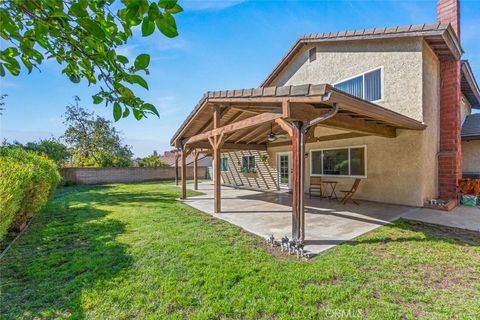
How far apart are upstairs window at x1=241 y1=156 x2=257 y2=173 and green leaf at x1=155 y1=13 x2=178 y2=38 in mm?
13927

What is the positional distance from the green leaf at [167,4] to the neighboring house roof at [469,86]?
40.6 feet

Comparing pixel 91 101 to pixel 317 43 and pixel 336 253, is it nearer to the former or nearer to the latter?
pixel 336 253

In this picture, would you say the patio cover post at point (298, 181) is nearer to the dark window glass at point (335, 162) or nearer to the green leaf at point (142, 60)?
the green leaf at point (142, 60)

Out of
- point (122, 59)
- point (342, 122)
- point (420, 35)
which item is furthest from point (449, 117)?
point (122, 59)

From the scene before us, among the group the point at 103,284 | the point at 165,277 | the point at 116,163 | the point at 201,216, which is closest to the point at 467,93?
the point at 201,216

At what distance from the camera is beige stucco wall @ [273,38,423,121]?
796 cm

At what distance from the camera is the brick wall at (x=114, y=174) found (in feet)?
62.7

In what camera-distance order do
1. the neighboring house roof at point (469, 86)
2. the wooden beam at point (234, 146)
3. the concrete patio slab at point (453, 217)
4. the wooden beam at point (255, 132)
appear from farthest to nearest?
the wooden beam at point (234, 146) → the wooden beam at point (255, 132) → the neighboring house roof at point (469, 86) → the concrete patio slab at point (453, 217)

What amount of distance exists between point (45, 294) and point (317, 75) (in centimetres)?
1154

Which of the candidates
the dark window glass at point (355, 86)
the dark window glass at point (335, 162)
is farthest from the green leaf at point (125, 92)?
the dark window glass at point (335, 162)

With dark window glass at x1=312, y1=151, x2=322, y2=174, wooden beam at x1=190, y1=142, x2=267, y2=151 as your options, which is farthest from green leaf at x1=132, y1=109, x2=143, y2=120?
dark window glass at x1=312, y1=151, x2=322, y2=174

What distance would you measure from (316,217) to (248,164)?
346 inches

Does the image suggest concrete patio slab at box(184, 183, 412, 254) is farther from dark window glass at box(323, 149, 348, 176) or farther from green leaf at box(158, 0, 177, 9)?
green leaf at box(158, 0, 177, 9)

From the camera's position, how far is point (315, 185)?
11.2 m
